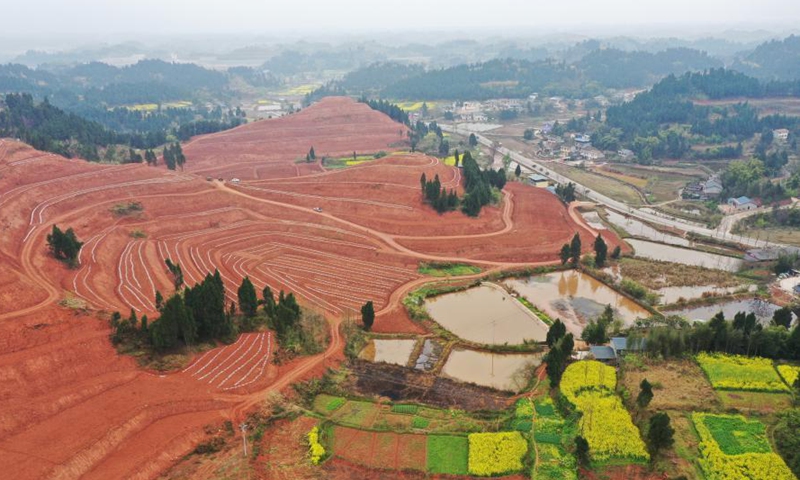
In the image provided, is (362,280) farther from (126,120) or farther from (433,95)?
(433,95)

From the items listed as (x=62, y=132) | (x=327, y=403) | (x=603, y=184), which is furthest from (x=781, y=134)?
(x=62, y=132)

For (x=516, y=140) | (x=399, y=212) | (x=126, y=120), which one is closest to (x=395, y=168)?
(x=399, y=212)

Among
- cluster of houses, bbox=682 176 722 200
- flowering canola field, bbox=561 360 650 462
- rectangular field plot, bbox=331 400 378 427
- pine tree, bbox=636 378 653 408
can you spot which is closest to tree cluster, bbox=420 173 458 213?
flowering canola field, bbox=561 360 650 462

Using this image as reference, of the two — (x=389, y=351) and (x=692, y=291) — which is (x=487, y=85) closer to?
(x=692, y=291)

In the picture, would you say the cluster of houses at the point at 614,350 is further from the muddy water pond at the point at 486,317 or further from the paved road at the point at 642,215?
the paved road at the point at 642,215

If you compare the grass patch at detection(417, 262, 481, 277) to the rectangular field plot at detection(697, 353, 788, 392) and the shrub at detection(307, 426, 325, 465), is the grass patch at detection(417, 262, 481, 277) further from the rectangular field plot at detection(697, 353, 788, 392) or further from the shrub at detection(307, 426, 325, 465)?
the shrub at detection(307, 426, 325, 465)
